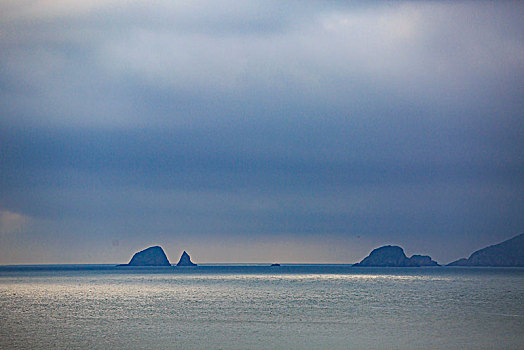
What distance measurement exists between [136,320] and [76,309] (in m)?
15.7

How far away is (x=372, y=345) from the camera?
39719 millimetres

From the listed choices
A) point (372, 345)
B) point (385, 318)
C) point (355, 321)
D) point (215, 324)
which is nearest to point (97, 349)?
point (215, 324)

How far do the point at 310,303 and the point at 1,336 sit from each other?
40106 mm

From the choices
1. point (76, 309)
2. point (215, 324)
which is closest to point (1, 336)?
point (215, 324)

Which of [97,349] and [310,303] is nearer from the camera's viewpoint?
[97,349]

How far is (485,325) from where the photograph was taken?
50938mm

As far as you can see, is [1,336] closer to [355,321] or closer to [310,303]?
[355,321]

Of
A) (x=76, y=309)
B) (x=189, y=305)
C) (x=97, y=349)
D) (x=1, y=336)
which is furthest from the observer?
(x=189, y=305)

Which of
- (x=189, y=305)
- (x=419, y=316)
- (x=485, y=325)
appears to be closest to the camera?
(x=485, y=325)

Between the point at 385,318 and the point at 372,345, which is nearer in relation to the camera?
the point at 372,345

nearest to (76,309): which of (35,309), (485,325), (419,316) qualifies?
(35,309)

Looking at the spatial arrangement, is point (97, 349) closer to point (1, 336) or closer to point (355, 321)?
point (1, 336)

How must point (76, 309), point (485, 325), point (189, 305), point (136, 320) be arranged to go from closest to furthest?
point (485, 325) → point (136, 320) → point (76, 309) → point (189, 305)

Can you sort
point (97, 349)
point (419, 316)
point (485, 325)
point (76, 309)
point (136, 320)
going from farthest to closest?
1. point (76, 309)
2. point (419, 316)
3. point (136, 320)
4. point (485, 325)
5. point (97, 349)
